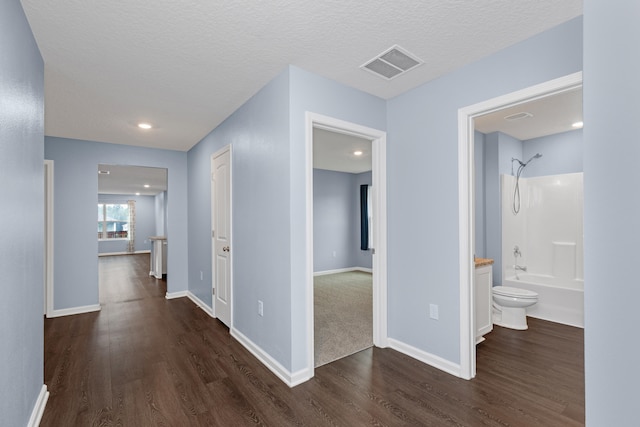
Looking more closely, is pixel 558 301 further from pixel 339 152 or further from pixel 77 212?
pixel 77 212

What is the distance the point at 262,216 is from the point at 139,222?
39.3ft

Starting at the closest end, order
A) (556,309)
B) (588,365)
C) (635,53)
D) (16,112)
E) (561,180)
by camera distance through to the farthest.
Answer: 1. (635,53)
2. (588,365)
3. (16,112)
4. (556,309)
5. (561,180)

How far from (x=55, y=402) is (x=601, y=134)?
10.6 ft

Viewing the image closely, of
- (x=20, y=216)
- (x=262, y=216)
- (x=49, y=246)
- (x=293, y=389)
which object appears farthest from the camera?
(x=49, y=246)

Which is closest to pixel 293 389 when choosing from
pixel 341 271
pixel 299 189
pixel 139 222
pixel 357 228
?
pixel 299 189

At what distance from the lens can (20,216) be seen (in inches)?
63.8

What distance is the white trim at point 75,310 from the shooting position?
401 centimetres

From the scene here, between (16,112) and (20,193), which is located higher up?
(16,112)

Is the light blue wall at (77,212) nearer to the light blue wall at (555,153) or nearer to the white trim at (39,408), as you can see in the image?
the white trim at (39,408)

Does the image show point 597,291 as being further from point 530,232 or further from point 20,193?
point 530,232

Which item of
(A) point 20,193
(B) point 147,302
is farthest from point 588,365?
(B) point 147,302

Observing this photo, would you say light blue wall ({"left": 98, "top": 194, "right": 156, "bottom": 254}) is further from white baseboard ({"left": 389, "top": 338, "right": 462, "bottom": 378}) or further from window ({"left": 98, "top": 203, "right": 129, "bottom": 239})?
white baseboard ({"left": 389, "top": 338, "right": 462, "bottom": 378})

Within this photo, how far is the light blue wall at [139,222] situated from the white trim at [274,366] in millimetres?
11251

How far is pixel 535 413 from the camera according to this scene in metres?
1.90
